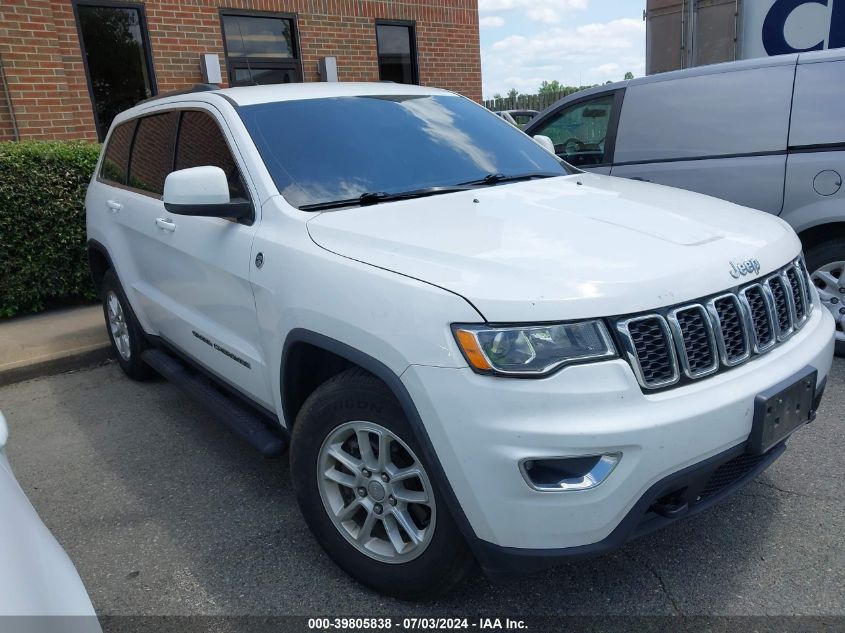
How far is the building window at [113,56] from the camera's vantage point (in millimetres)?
7816

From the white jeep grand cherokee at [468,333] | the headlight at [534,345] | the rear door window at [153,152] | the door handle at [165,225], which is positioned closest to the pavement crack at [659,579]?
the white jeep grand cherokee at [468,333]

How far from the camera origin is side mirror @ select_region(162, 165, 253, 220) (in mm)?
2832

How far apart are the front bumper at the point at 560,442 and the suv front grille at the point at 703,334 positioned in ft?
0.22

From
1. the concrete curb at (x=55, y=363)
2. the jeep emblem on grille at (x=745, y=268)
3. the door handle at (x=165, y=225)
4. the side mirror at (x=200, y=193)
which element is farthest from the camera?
the concrete curb at (x=55, y=363)

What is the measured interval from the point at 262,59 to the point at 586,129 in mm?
4876

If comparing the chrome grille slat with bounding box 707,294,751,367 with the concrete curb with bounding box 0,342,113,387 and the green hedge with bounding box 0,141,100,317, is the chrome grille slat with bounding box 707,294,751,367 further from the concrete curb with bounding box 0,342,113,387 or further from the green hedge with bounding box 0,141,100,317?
the green hedge with bounding box 0,141,100,317

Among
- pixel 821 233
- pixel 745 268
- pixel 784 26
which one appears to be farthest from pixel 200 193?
pixel 784 26

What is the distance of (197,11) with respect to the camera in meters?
8.32

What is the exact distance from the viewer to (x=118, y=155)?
4730 millimetres

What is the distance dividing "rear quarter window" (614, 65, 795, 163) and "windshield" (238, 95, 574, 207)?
1792mm

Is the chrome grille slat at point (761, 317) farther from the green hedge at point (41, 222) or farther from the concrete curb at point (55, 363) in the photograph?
the green hedge at point (41, 222)

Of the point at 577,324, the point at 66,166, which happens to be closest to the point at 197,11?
the point at 66,166

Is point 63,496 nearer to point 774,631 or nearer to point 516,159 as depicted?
point 516,159

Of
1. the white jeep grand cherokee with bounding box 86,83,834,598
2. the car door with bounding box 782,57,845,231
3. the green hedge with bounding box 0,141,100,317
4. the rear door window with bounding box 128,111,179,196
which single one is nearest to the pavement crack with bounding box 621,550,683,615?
the white jeep grand cherokee with bounding box 86,83,834,598
